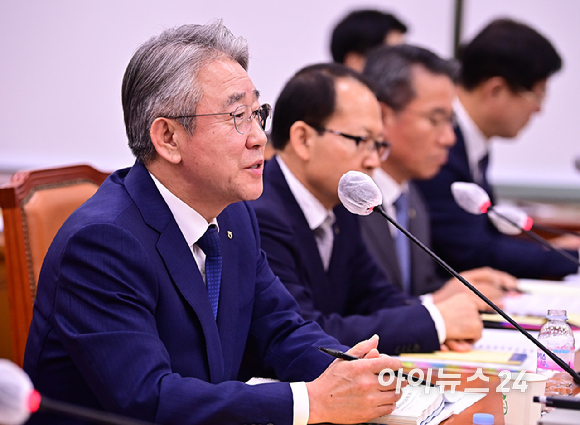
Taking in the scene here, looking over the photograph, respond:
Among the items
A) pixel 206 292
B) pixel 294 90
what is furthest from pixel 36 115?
pixel 206 292

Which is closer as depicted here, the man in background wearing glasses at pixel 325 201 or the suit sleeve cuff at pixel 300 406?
the suit sleeve cuff at pixel 300 406

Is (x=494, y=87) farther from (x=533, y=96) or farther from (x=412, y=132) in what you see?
(x=412, y=132)

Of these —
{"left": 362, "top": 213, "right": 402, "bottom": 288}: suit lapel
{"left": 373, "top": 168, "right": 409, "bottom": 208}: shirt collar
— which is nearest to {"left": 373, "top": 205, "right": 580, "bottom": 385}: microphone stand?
{"left": 362, "top": 213, "right": 402, "bottom": 288}: suit lapel

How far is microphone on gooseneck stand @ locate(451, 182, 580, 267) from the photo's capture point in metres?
1.88

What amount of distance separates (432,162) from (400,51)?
43 cm

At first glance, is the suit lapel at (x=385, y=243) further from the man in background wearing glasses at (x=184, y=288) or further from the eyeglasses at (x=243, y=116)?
the eyeglasses at (x=243, y=116)

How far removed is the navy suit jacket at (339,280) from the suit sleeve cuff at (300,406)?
1.72ft

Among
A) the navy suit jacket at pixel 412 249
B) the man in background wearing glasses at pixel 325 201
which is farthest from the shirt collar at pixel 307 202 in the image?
the navy suit jacket at pixel 412 249

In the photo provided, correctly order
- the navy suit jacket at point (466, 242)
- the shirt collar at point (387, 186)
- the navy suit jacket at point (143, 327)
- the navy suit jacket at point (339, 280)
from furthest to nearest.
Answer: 1. the navy suit jacket at point (466, 242)
2. the shirt collar at point (387, 186)
3. the navy suit jacket at point (339, 280)
4. the navy suit jacket at point (143, 327)

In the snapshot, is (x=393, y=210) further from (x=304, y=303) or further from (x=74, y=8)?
(x=74, y=8)

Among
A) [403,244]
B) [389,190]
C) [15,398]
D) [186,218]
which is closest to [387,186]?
[389,190]

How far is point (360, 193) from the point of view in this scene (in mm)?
1356

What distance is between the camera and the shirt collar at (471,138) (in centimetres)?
313

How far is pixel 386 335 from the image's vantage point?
1679 millimetres
